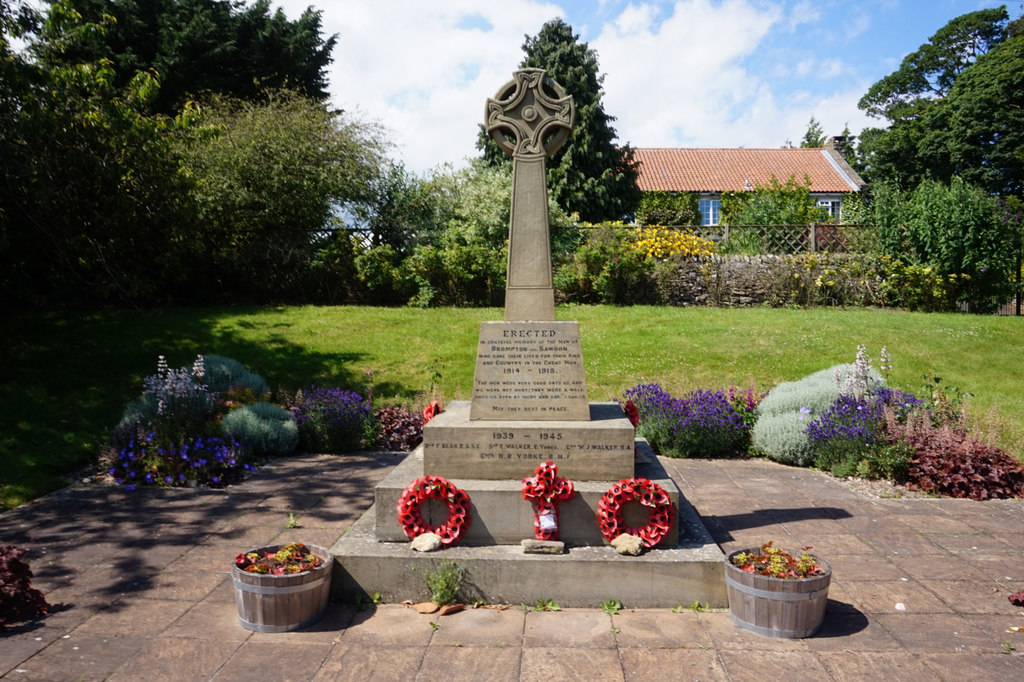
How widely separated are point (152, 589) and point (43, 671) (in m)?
1.06

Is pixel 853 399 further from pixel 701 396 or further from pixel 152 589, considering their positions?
pixel 152 589

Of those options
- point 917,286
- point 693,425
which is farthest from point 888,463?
point 917,286

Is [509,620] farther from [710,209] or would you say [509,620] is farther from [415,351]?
[710,209]

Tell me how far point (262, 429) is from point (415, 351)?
432 cm

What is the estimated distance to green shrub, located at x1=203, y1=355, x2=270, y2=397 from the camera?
963 cm

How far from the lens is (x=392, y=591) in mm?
4707

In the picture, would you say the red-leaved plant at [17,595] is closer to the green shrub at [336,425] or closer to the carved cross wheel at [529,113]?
the carved cross wheel at [529,113]

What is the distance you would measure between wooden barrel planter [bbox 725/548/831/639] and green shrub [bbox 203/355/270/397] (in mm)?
7070

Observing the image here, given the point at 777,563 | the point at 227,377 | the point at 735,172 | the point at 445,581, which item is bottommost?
the point at 445,581

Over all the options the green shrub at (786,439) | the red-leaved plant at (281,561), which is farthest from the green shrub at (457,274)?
the red-leaved plant at (281,561)

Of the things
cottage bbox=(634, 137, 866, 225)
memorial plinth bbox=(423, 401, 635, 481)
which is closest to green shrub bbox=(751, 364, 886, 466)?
memorial plinth bbox=(423, 401, 635, 481)

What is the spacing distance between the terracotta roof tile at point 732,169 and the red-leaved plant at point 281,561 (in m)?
34.2

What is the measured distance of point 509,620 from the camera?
443 centimetres

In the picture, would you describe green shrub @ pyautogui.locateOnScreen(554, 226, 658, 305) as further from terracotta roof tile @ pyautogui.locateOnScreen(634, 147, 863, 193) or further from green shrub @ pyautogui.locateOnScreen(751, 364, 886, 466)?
terracotta roof tile @ pyautogui.locateOnScreen(634, 147, 863, 193)
